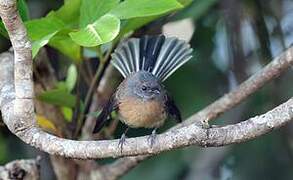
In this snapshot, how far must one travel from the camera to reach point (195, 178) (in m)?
2.71

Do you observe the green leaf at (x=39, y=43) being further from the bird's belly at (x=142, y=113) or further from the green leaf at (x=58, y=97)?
the bird's belly at (x=142, y=113)

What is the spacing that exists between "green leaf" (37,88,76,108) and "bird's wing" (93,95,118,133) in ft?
0.37

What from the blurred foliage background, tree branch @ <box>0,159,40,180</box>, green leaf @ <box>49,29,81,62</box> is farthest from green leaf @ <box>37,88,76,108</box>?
the blurred foliage background

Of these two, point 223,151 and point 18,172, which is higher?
point 18,172

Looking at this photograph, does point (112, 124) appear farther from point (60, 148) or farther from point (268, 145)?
point (60, 148)

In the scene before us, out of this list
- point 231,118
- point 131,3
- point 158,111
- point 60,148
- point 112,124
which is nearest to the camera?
point 60,148

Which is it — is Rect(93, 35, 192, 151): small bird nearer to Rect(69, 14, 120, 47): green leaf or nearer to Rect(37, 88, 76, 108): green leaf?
Rect(37, 88, 76, 108): green leaf

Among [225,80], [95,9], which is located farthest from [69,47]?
[225,80]

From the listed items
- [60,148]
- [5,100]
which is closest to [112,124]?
[5,100]

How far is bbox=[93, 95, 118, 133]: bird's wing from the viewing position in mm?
2232

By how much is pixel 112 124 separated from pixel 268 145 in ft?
2.05

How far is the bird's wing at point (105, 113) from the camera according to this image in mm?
2232

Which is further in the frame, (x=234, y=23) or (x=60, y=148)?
(x=234, y=23)

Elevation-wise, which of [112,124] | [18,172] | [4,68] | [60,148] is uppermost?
[60,148]
